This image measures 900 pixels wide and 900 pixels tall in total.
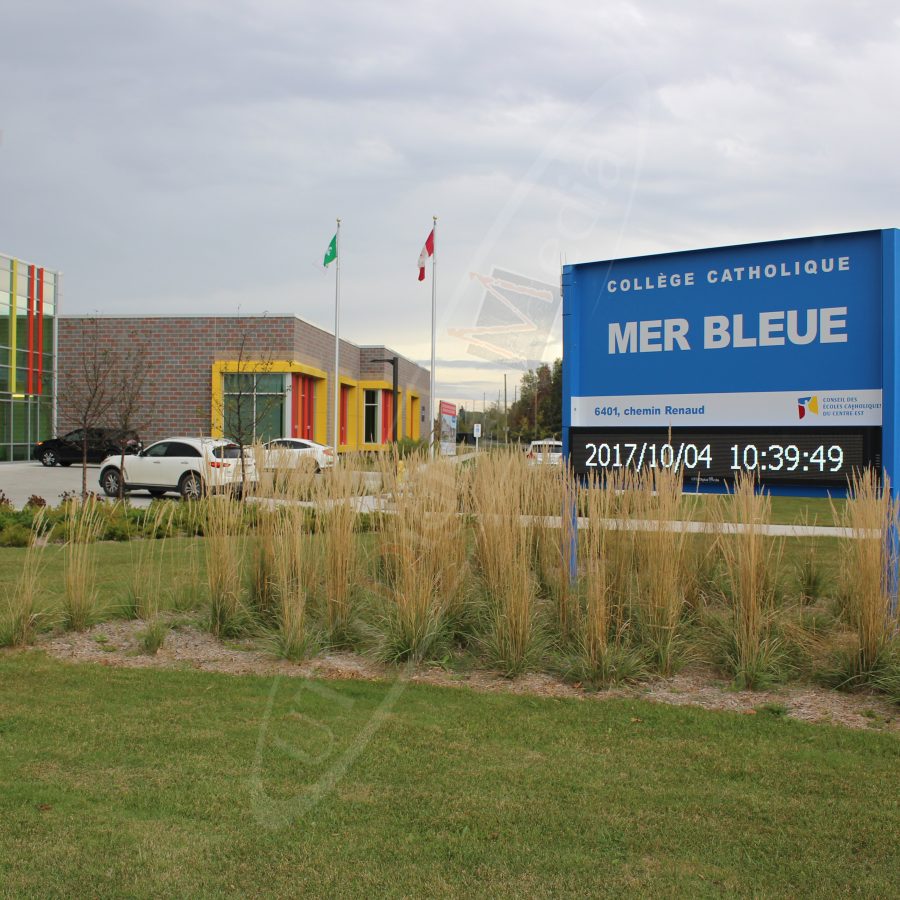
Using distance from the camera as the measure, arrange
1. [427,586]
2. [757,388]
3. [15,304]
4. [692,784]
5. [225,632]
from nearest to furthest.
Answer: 1. [692,784]
2. [427,586]
3. [225,632]
4. [757,388]
5. [15,304]

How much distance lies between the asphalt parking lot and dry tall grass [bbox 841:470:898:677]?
14.4m

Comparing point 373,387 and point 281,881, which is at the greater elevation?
point 373,387

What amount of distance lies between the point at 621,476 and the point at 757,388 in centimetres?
157

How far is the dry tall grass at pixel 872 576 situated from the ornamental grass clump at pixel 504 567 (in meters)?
1.73

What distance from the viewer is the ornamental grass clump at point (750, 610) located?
4988 mm

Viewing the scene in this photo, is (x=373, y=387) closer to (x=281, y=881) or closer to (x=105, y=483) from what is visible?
(x=105, y=483)

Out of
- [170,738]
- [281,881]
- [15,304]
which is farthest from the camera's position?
[15,304]

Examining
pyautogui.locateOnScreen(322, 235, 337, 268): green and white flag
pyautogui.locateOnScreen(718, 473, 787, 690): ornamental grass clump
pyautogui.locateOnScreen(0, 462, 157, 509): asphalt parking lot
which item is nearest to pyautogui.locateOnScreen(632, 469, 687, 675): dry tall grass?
pyautogui.locateOnScreen(718, 473, 787, 690): ornamental grass clump

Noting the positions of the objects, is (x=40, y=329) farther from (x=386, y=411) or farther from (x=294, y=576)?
(x=294, y=576)

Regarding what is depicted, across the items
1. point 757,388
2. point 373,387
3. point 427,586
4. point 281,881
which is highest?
point 373,387

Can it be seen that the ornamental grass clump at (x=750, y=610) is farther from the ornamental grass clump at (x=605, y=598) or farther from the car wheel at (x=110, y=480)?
the car wheel at (x=110, y=480)

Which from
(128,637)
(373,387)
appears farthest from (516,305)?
(373,387)

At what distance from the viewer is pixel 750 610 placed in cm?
501

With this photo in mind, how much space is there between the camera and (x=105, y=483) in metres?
20.3
